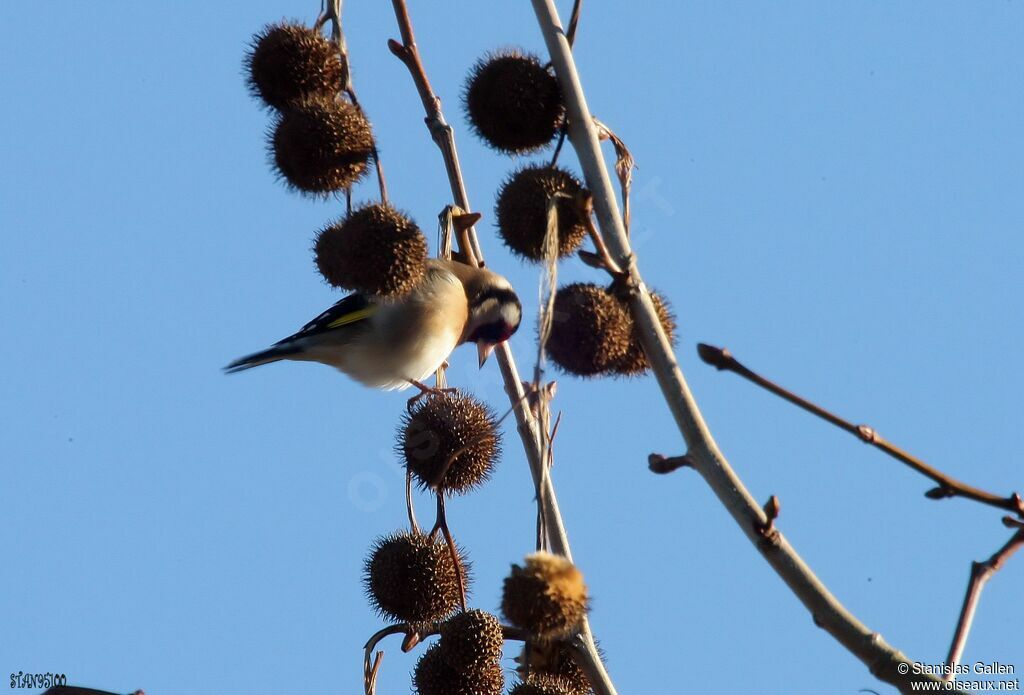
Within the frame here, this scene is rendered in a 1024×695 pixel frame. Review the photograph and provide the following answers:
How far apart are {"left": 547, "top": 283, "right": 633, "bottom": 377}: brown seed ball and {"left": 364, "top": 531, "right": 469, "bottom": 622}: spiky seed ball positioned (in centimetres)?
100

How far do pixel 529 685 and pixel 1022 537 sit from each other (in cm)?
148

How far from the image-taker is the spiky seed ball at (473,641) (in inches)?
135

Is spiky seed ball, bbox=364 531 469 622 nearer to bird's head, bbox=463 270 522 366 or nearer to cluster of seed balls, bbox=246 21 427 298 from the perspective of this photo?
cluster of seed balls, bbox=246 21 427 298

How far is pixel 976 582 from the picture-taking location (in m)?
2.46

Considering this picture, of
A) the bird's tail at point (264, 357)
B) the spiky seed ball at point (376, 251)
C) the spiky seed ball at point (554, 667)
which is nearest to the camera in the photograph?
the spiky seed ball at point (554, 667)

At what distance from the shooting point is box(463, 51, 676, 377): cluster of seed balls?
118 inches

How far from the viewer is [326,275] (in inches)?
153

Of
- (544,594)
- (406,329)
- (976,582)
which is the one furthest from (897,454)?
(406,329)

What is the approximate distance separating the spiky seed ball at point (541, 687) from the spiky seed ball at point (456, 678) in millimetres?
147

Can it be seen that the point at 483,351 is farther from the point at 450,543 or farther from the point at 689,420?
the point at 689,420

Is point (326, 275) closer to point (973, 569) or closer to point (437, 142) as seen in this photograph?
point (437, 142)

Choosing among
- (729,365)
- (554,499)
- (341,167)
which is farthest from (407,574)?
(729,365)

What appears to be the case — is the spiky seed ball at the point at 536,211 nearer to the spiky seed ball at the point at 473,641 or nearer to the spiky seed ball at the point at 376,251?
the spiky seed ball at the point at 376,251

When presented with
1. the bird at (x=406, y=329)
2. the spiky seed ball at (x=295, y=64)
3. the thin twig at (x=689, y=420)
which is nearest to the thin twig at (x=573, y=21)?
the thin twig at (x=689, y=420)
